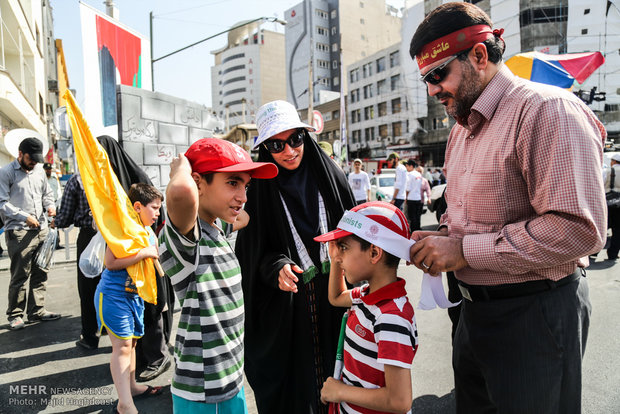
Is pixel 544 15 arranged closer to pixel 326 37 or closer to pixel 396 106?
pixel 396 106

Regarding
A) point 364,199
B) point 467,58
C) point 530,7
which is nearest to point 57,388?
point 467,58

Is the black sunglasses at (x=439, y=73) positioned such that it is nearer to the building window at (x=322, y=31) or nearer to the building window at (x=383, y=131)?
the building window at (x=383, y=131)

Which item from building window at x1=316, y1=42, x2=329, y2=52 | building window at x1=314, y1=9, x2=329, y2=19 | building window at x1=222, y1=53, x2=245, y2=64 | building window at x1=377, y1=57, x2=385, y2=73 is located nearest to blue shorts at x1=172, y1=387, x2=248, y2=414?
building window at x1=377, y1=57, x2=385, y2=73

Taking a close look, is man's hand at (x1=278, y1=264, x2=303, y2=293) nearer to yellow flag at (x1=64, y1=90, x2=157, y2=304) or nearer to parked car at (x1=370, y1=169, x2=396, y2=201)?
yellow flag at (x1=64, y1=90, x2=157, y2=304)

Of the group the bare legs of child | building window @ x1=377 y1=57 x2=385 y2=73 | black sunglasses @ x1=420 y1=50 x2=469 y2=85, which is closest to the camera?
black sunglasses @ x1=420 y1=50 x2=469 y2=85

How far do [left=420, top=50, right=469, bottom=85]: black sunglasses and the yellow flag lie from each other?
2.03 m

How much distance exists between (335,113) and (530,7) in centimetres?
3031

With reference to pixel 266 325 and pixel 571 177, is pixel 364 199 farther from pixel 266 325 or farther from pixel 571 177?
pixel 571 177

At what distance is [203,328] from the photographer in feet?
5.47

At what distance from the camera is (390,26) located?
83875 millimetres

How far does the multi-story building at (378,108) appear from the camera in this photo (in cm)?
4953

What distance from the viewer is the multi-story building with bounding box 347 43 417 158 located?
163 feet

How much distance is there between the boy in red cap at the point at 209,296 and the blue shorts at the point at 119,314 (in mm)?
1307

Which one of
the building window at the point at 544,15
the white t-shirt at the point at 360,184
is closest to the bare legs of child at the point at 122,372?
the white t-shirt at the point at 360,184
